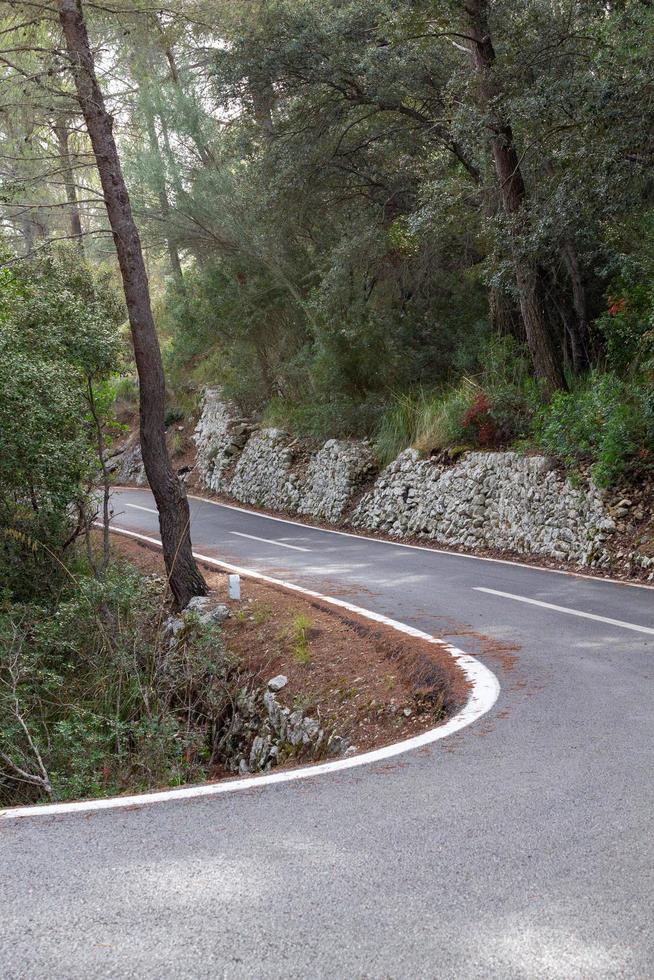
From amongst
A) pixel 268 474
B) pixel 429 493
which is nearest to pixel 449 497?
pixel 429 493

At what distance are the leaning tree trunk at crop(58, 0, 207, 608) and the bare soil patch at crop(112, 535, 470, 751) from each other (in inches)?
38.0

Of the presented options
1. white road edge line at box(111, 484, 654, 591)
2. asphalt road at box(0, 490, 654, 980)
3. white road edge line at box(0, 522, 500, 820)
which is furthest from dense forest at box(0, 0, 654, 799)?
asphalt road at box(0, 490, 654, 980)

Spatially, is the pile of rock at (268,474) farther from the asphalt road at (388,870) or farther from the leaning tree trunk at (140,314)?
the asphalt road at (388,870)

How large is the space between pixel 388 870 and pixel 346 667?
16.9 feet

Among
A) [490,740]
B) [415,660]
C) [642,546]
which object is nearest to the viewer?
[490,740]

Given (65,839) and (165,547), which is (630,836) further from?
(165,547)

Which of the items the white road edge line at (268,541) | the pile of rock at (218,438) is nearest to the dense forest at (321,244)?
the pile of rock at (218,438)

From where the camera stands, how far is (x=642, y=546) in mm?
13133

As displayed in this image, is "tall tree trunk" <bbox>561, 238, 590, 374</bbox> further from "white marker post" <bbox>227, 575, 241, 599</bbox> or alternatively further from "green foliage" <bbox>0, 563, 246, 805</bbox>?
"green foliage" <bbox>0, 563, 246, 805</bbox>

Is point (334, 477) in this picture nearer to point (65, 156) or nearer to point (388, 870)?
point (65, 156)

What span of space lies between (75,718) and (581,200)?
A: 11.4 metres

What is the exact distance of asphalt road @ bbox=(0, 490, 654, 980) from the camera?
2.87m

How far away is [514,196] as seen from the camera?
56.1ft

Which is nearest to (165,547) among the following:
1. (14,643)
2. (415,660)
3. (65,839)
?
(14,643)
